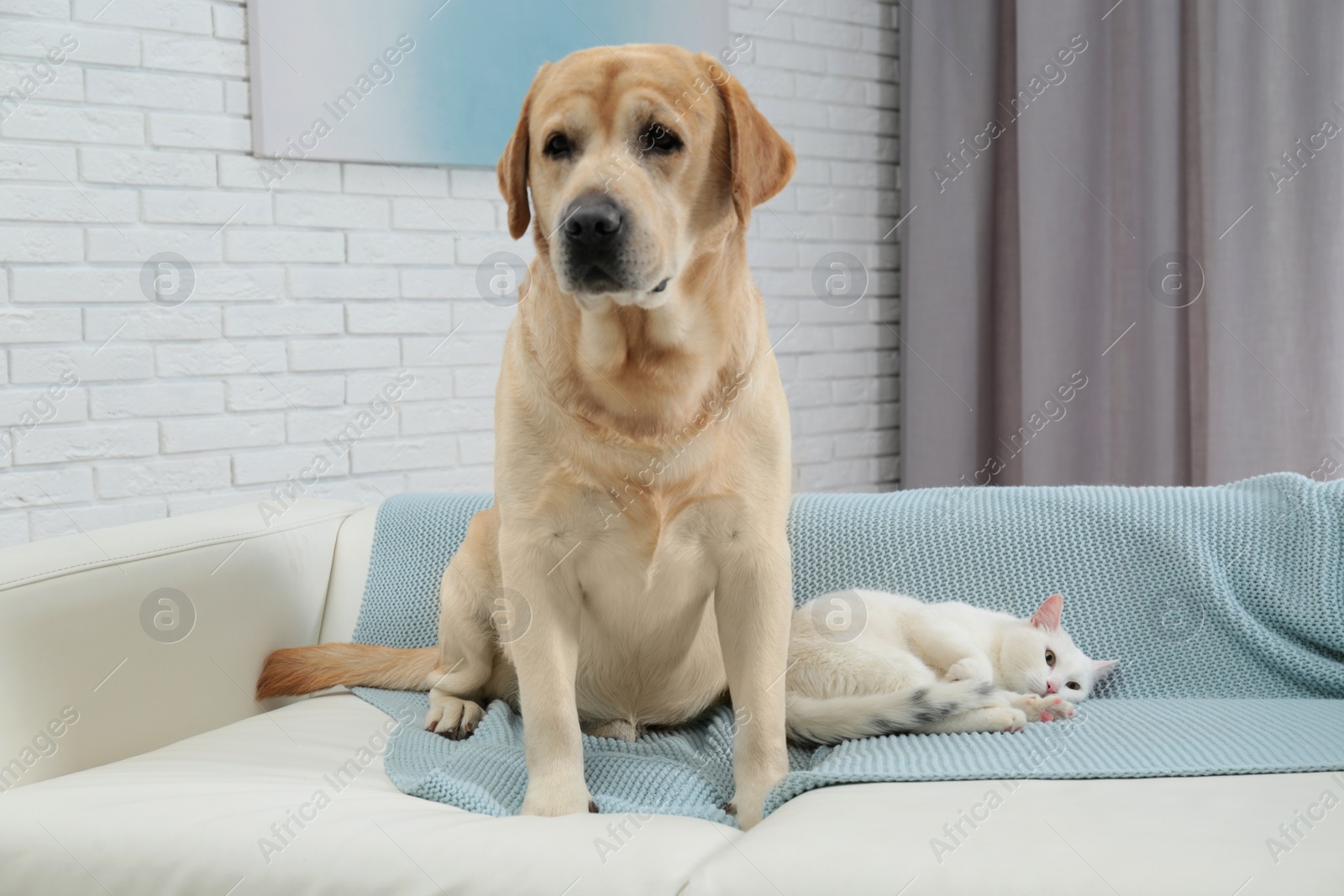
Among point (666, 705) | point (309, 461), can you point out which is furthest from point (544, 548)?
point (309, 461)

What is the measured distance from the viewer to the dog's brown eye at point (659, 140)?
1.25 m

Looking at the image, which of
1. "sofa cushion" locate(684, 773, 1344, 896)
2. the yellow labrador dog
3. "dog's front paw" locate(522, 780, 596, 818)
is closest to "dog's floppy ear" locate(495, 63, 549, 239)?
the yellow labrador dog

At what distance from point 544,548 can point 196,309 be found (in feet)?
5.19

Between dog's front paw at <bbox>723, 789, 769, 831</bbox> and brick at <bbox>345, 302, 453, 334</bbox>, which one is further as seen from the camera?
brick at <bbox>345, 302, 453, 334</bbox>

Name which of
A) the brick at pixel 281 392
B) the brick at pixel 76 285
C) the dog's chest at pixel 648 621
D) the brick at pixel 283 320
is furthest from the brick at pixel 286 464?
the dog's chest at pixel 648 621

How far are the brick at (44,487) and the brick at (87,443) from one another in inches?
1.1

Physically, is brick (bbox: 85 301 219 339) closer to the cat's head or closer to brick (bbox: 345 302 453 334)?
brick (bbox: 345 302 453 334)

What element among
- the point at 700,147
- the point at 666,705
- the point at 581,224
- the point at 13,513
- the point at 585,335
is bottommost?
the point at 666,705

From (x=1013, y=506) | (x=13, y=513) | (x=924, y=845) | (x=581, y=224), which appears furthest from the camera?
(x=13, y=513)

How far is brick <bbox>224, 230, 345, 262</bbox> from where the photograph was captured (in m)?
2.54

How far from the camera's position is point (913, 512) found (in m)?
1.84

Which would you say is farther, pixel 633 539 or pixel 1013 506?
pixel 1013 506

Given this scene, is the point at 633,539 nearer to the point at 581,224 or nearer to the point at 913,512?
the point at 581,224

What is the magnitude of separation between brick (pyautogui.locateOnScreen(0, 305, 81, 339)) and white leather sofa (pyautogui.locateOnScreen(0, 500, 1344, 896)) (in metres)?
0.96
